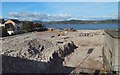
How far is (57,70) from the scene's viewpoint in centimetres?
2117

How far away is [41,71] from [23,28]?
40.6m

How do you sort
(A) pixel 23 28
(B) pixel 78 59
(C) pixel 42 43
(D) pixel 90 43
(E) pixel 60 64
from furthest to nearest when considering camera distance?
(A) pixel 23 28 < (D) pixel 90 43 < (C) pixel 42 43 < (B) pixel 78 59 < (E) pixel 60 64

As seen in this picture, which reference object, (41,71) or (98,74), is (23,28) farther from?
(98,74)

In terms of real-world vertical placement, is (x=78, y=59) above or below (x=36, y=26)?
below

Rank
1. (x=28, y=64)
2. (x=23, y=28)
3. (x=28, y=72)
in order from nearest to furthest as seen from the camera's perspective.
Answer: (x=28, y=72) < (x=28, y=64) < (x=23, y=28)

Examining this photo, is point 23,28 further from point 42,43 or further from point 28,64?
point 28,64

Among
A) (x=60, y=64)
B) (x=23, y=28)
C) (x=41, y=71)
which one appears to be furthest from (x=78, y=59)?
(x=23, y=28)

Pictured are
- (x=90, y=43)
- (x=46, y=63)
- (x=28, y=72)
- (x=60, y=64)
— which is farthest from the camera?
(x=90, y=43)

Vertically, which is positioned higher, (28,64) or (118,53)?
(118,53)

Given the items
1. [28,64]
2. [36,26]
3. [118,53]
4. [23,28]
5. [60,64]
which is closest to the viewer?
[118,53]

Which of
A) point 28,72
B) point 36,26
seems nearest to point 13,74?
point 28,72

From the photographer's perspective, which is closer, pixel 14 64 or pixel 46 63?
pixel 14 64

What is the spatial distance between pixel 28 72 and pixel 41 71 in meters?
1.43

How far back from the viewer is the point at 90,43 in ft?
136
